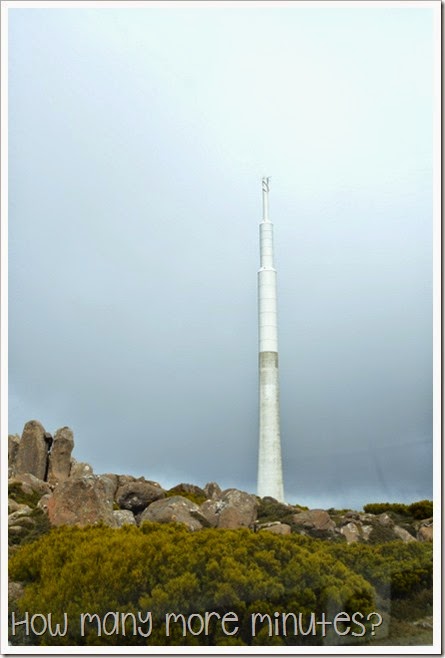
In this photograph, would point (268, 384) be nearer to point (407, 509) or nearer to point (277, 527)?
point (277, 527)

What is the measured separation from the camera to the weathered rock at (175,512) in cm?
1315

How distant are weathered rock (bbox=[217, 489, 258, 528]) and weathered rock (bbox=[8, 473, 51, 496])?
4.13 metres

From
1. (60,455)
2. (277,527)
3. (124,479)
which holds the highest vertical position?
(60,455)

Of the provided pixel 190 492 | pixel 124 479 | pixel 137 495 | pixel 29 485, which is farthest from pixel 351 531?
pixel 29 485

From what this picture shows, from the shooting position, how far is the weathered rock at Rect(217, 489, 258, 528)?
531 inches

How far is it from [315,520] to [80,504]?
3399 mm

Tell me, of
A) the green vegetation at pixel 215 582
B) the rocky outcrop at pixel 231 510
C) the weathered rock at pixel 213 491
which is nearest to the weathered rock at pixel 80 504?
the green vegetation at pixel 215 582

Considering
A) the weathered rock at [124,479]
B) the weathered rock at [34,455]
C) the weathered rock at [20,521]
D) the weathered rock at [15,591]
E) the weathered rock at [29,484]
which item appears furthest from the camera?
the weathered rock at [34,455]

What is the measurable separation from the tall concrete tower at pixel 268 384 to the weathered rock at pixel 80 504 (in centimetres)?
391

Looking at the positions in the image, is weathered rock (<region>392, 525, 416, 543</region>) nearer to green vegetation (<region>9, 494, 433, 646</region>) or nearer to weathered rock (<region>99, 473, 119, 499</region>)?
green vegetation (<region>9, 494, 433, 646</region>)

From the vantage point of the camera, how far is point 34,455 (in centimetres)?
1852

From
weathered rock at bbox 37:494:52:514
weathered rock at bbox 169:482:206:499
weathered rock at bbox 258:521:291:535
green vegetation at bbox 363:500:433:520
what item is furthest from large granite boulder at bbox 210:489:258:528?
weathered rock at bbox 37:494:52:514

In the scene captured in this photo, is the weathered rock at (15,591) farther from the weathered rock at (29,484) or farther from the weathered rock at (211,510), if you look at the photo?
the weathered rock at (29,484)

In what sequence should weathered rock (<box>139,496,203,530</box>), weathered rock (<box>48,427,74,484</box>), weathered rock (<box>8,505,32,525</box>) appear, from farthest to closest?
weathered rock (<box>48,427,74,484</box>) → weathered rock (<box>139,496,203,530</box>) → weathered rock (<box>8,505,32,525</box>)
